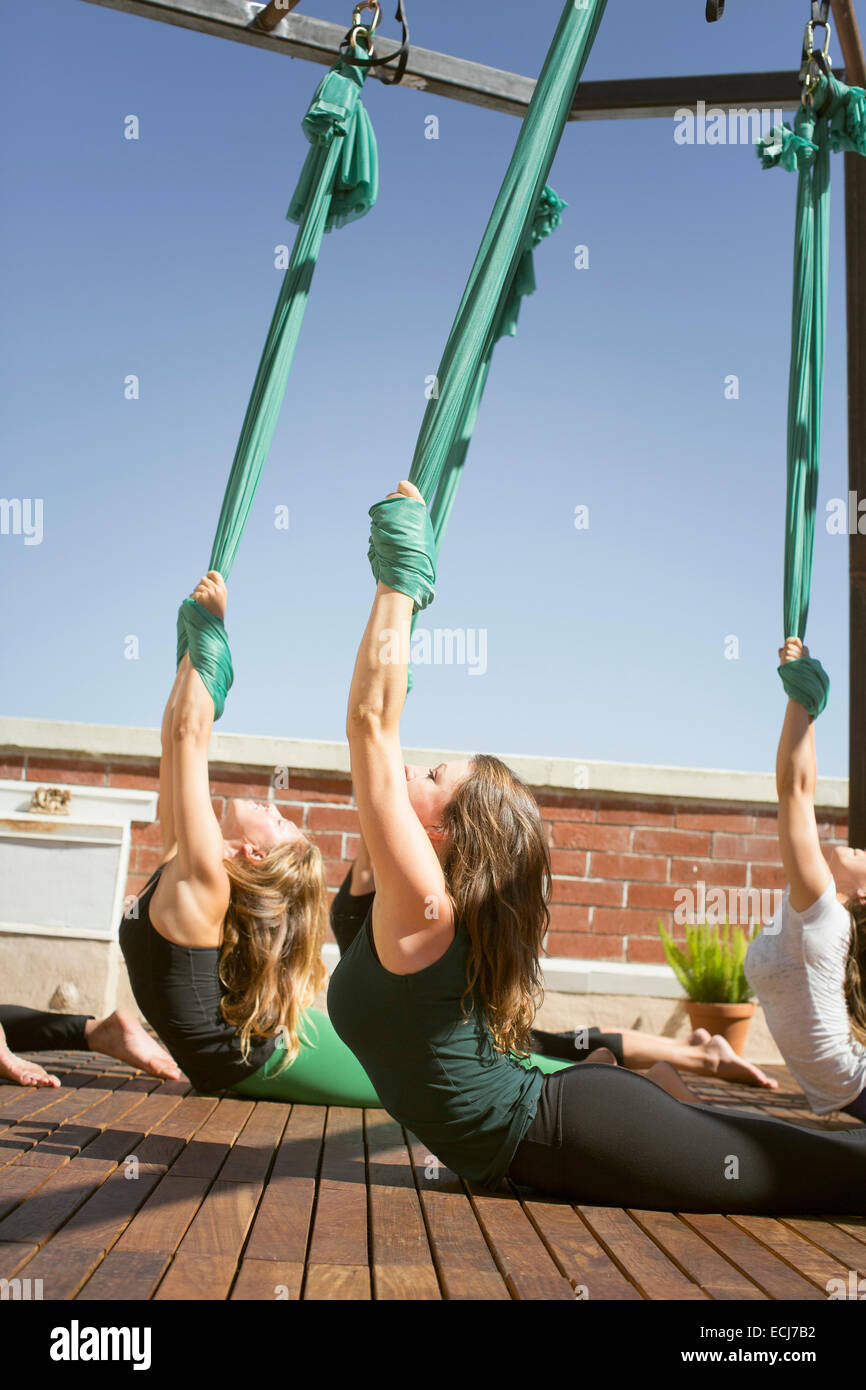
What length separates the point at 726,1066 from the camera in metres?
3.46

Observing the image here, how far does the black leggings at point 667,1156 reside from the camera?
186 cm

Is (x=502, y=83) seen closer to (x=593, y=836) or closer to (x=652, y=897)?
(x=593, y=836)

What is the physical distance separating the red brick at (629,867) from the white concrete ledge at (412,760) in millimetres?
270

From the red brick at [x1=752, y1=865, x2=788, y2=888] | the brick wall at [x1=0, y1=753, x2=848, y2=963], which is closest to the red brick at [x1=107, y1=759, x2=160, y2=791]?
the brick wall at [x1=0, y1=753, x2=848, y2=963]

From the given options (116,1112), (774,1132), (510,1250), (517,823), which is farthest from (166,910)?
(774,1132)

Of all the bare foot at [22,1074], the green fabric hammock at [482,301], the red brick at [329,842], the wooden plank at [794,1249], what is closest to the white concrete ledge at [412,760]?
the red brick at [329,842]

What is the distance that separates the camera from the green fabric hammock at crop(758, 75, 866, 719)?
→ 3.13m

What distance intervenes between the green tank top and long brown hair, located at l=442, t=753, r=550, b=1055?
0.12 feet

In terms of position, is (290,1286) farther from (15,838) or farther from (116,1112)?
(15,838)

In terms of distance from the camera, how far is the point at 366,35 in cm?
273

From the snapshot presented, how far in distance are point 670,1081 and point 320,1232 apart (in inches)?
56.1

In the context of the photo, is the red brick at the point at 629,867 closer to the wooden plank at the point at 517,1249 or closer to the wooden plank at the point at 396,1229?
the wooden plank at the point at 396,1229

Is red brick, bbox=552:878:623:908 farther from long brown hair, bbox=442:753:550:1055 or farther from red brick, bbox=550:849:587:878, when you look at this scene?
long brown hair, bbox=442:753:550:1055

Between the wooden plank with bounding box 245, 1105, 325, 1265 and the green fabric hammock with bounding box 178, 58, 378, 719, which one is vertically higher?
the green fabric hammock with bounding box 178, 58, 378, 719
